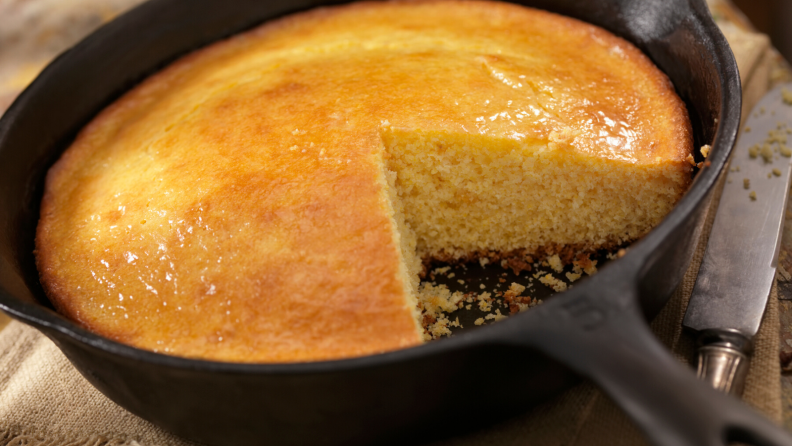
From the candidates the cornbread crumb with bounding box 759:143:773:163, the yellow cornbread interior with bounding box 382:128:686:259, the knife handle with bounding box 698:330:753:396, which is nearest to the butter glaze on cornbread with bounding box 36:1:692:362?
the yellow cornbread interior with bounding box 382:128:686:259

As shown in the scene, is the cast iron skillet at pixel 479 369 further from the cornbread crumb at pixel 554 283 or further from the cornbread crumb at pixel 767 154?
the cornbread crumb at pixel 554 283

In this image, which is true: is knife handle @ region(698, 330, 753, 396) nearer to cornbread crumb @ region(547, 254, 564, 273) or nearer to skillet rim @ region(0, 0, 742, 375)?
skillet rim @ region(0, 0, 742, 375)

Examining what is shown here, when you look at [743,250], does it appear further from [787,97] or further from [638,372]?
[638,372]

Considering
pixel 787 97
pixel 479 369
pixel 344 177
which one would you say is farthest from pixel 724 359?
pixel 787 97

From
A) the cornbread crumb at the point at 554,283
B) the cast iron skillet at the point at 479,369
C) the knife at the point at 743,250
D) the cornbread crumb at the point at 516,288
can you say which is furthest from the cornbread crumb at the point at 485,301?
the knife at the point at 743,250

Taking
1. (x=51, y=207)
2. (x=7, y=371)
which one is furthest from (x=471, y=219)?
(x=7, y=371)
